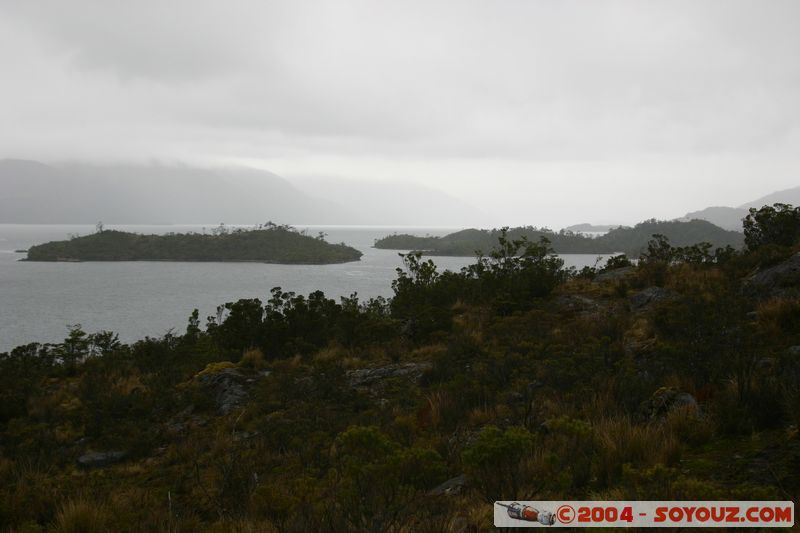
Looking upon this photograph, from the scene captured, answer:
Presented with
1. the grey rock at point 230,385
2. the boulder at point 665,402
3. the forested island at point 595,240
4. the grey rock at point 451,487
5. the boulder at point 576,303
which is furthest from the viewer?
the forested island at point 595,240

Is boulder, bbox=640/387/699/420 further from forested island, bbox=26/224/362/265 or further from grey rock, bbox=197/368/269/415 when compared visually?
forested island, bbox=26/224/362/265

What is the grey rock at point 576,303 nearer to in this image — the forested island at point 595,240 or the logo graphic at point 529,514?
the logo graphic at point 529,514

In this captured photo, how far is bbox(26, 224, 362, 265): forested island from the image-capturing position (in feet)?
425

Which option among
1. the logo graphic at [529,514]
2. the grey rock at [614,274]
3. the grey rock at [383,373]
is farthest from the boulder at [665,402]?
the grey rock at [614,274]

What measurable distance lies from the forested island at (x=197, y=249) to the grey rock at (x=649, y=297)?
372 feet

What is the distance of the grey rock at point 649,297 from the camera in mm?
13814

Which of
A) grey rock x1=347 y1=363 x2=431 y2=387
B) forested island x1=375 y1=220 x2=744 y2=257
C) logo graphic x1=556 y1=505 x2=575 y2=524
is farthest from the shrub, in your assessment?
forested island x1=375 y1=220 x2=744 y2=257

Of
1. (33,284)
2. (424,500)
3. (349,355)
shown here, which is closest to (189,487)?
(424,500)

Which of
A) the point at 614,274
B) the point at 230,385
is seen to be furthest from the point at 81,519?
the point at 614,274

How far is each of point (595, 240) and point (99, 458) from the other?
180011 mm

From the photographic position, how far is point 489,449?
393 centimetres

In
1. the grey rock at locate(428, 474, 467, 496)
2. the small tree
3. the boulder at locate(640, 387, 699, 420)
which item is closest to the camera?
the grey rock at locate(428, 474, 467, 496)

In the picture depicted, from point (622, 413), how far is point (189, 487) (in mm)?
5968

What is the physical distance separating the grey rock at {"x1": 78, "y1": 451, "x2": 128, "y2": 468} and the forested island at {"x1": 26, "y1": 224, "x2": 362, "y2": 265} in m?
117
